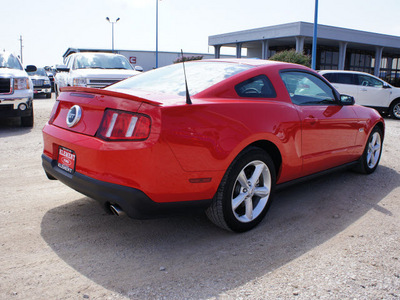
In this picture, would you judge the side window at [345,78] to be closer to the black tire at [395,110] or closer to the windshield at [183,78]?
the black tire at [395,110]

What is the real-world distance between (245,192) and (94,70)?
7.75 metres

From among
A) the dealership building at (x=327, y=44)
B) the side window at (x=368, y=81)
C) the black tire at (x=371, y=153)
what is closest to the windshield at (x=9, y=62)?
the black tire at (x=371, y=153)

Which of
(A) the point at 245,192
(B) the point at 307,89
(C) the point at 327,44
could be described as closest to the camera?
(A) the point at 245,192

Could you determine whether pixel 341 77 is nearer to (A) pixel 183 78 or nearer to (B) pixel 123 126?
(A) pixel 183 78

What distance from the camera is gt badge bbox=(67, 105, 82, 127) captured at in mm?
2947

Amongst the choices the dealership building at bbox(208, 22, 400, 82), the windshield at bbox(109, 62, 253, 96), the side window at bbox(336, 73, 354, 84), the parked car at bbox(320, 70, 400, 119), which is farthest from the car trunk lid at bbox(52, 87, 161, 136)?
the dealership building at bbox(208, 22, 400, 82)

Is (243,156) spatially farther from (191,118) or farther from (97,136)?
(97,136)

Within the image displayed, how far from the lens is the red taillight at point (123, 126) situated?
257cm

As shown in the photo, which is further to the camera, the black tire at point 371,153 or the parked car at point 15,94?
the parked car at point 15,94

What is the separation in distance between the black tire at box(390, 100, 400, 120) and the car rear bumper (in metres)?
13.1

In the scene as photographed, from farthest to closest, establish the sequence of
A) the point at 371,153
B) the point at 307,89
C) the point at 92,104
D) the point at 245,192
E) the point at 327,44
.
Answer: the point at 327,44 < the point at 371,153 < the point at 307,89 < the point at 245,192 < the point at 92,104

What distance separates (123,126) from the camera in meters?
2.63

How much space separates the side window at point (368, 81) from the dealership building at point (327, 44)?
17.7 meters

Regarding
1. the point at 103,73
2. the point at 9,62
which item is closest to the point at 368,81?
the point at 103,73
